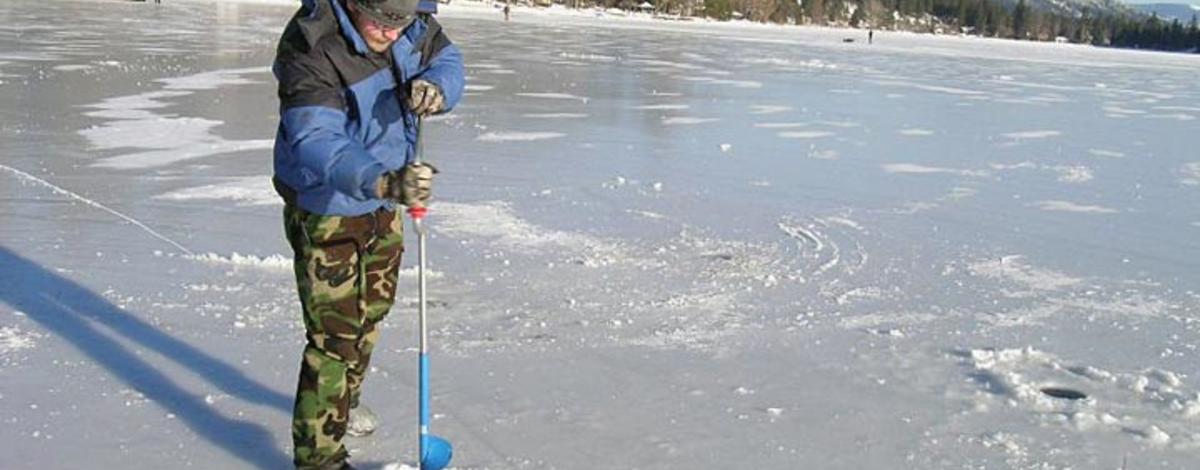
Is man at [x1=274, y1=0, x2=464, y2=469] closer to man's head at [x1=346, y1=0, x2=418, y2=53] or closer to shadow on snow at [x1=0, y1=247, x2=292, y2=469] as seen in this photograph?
man's head at [x1=346, y1=0, x2=418, y2=53]

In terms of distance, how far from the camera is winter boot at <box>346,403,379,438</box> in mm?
2967

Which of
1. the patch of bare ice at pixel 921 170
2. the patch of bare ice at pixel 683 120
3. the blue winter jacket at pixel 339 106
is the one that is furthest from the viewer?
the patch of bare ice at pixel 683 120

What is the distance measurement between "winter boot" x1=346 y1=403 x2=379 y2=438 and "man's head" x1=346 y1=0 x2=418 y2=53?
1106 millimetres

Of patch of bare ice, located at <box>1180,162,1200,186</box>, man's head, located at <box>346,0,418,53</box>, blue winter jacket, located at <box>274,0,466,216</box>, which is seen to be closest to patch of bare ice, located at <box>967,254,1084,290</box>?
blue winter jacket, located at <box>274,0,466,216</box>

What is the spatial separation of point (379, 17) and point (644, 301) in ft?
7.71

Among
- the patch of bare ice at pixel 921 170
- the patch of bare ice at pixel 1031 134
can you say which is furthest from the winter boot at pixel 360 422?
the patch of bare ice at pixel 1031 134

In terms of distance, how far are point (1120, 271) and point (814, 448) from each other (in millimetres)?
2992

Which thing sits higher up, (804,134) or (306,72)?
(306,72)

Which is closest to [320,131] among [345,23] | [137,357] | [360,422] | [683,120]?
[345,23]

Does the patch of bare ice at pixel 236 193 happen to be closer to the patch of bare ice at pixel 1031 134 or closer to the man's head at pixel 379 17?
the man's head at pixel 379 17

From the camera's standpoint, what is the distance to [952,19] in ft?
446

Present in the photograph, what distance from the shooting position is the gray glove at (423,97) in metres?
2.50

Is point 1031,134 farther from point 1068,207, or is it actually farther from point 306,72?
point 306,72

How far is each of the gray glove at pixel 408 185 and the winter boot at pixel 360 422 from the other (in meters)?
0.97
